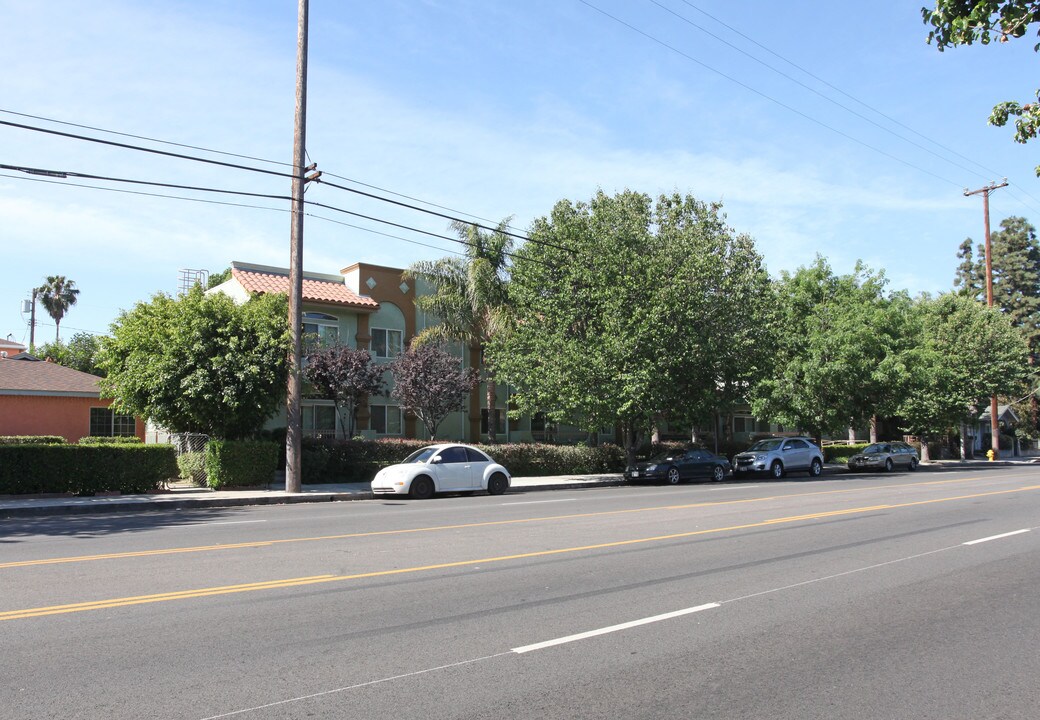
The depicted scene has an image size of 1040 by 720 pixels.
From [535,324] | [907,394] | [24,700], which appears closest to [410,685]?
[24,700]

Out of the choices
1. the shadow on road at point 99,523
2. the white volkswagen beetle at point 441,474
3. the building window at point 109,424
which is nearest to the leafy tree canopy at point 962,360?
the white volkswagen beetle at point 441,474

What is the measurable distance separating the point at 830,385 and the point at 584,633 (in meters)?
30.7

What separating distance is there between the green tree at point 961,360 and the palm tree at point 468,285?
23185 mm

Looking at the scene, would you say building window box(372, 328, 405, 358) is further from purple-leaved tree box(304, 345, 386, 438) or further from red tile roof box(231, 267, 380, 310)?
purple-leaved tree box(304, 345, 386, 438)

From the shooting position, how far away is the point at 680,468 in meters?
27.2

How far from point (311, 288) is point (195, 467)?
12088 millimetres

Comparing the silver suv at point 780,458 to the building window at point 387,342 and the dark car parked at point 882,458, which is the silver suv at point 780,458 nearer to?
the dark car parked at point 882,458

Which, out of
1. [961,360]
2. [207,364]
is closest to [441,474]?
[207,364]

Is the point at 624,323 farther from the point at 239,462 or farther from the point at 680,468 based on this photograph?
the point at 239,462

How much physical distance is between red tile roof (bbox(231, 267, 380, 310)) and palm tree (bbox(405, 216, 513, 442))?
8.88ft

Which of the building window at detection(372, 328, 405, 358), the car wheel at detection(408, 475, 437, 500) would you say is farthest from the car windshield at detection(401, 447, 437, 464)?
the building window at detection(372, 328, 405, 358)

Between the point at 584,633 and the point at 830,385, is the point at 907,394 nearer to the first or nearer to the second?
the point at 830,385

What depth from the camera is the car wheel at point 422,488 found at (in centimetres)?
1959

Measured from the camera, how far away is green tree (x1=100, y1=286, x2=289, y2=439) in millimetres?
20516
